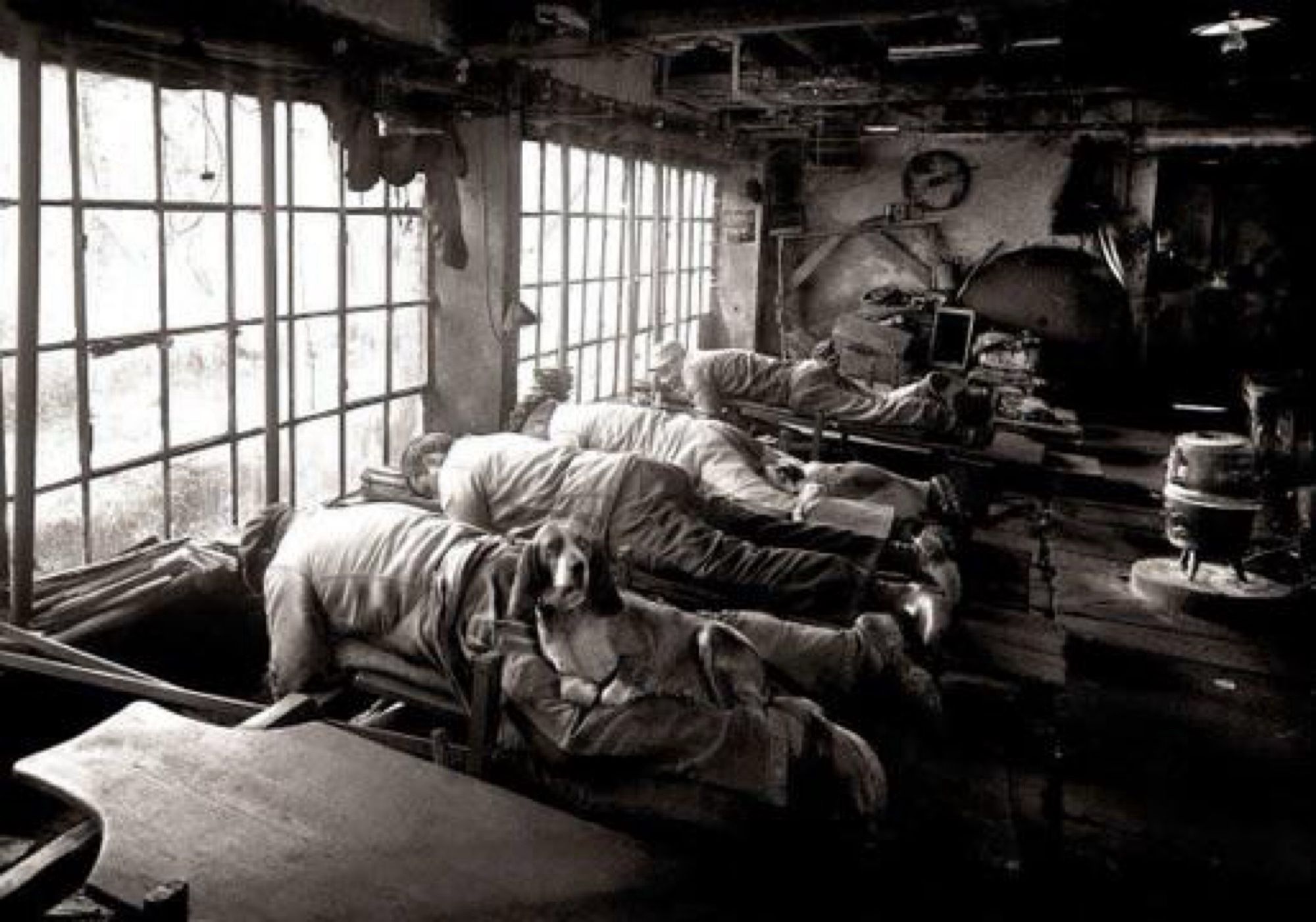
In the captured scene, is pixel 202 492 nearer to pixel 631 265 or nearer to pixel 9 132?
pixel 9 132

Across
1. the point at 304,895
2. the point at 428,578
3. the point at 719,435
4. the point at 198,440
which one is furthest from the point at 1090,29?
the point at 304,895

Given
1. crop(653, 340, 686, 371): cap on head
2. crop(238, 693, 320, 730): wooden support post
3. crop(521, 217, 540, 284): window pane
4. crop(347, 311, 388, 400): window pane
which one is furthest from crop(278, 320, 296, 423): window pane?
crop(653, 340, 686, 371): cap on head

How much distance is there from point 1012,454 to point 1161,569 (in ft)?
8.69

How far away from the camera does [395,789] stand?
10.8 ft

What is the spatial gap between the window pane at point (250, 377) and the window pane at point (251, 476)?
11 cm

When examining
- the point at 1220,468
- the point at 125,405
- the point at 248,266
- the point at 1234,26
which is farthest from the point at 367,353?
the point at 1220,468

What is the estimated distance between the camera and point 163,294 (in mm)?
5191

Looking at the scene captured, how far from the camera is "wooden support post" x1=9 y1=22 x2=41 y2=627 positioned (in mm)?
4168

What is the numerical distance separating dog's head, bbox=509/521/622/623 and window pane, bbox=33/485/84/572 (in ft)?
7.76

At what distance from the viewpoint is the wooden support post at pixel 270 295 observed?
5.51m

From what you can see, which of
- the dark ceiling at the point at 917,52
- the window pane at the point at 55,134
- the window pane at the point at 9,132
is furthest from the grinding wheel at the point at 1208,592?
the window pane at the point at 9,132

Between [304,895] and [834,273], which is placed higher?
[834,273]

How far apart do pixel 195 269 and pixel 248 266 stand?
1.21 ft

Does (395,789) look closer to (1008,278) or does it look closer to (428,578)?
(428,578)
